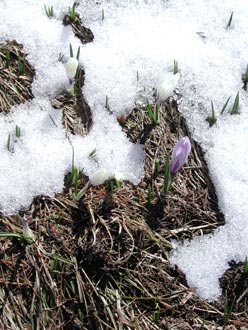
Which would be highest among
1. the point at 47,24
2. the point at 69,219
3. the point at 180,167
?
the point at 47,24

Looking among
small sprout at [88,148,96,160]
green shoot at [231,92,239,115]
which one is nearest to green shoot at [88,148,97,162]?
small sprout at [88,148,96,160]

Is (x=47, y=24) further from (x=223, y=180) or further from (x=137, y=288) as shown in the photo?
(x=137, y=288)

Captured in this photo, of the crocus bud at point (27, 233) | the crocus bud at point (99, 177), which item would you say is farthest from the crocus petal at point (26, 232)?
the crocus bud at point (99, 177)

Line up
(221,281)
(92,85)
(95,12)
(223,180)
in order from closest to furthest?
(221,281) → (223,180) → (92,85) → (95,12)

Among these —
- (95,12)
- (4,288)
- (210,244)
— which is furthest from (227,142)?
(4,288)

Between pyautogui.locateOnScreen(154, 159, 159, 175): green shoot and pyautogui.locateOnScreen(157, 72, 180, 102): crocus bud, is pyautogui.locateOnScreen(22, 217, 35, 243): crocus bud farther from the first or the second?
pyautogui.locateOnScreen(157, 72, 180, 102): crocus bud

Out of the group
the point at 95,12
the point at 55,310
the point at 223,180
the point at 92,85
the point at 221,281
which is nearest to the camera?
the point at 55,310
